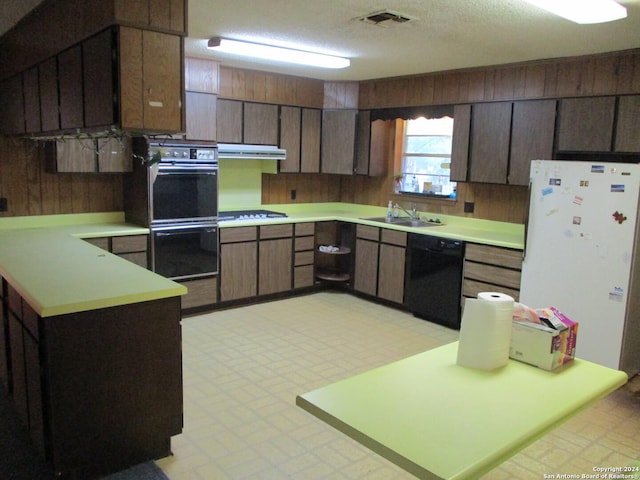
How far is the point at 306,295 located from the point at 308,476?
3406 mm

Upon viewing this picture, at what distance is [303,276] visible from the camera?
5.89 m

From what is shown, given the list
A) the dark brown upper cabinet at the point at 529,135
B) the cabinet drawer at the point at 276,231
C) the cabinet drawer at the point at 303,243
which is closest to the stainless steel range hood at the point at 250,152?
the cabinet drawer at the point at 276,231

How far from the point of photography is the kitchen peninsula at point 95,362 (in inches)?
93.1

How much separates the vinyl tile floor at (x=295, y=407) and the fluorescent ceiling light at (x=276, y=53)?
241 centimetres

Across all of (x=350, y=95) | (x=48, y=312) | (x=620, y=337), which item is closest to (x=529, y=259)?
(x=620, y=337)

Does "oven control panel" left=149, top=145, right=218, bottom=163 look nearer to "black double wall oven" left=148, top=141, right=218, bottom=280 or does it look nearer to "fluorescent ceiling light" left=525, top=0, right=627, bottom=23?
"black double wall oven" left=148, top=141, right=218, bottom=280

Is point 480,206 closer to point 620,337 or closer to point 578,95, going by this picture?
point 578,95

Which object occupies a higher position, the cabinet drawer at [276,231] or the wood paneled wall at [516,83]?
the wood paneled wall at [516,83]

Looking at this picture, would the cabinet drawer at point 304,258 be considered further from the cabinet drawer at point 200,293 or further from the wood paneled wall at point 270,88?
the wood paneled wall at point 270,88

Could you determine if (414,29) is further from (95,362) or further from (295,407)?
(95,362)

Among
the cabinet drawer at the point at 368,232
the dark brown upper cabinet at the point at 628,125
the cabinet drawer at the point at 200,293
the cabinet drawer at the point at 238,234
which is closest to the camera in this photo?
the dark brown upper cabinet at the point at 628,125

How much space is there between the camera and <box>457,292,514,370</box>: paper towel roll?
6.00 feet

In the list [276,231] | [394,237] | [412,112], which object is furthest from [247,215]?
[412,112]

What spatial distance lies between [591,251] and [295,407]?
2386 millimetres
